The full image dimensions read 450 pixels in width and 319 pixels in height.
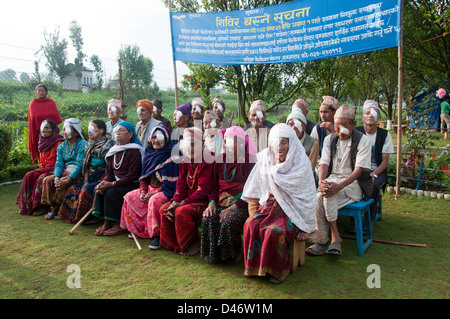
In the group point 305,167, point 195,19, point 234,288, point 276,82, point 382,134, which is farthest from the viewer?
point 276,82

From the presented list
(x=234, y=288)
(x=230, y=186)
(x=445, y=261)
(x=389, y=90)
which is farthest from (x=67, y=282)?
(x=389, y=90)

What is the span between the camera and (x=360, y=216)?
3744 mm

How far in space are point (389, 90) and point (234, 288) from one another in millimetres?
17268

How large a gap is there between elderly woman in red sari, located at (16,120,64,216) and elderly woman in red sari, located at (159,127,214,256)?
2811 millimetres

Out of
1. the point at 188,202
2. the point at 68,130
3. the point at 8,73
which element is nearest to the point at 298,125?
the point at 188,202

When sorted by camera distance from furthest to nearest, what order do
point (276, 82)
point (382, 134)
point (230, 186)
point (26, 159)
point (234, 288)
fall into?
1. point (276, 82)
2. point (26, 159)
3. point (382, 134)
4. point (230, 186)
5. point (234, 288)

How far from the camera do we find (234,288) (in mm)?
3129

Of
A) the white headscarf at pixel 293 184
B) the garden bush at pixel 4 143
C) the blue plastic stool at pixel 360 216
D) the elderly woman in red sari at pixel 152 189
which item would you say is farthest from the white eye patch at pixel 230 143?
the garden bush at pixel 4 143

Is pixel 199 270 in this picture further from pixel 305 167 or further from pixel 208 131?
pixel 208 131

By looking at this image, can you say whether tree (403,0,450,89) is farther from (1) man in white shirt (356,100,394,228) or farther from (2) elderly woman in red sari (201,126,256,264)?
(2) elderly woman in red sari (201,126,256,264)

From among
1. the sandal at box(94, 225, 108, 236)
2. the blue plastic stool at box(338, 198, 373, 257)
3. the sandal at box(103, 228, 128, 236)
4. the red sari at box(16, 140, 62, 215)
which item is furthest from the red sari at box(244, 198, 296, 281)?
the red sari at box(16, 140, 62, 215)

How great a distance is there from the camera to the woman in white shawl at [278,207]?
3.18 m

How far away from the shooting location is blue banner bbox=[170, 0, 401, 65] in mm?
5242

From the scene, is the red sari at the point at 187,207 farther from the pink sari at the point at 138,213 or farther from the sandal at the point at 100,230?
the sandal at the point at 100,230
